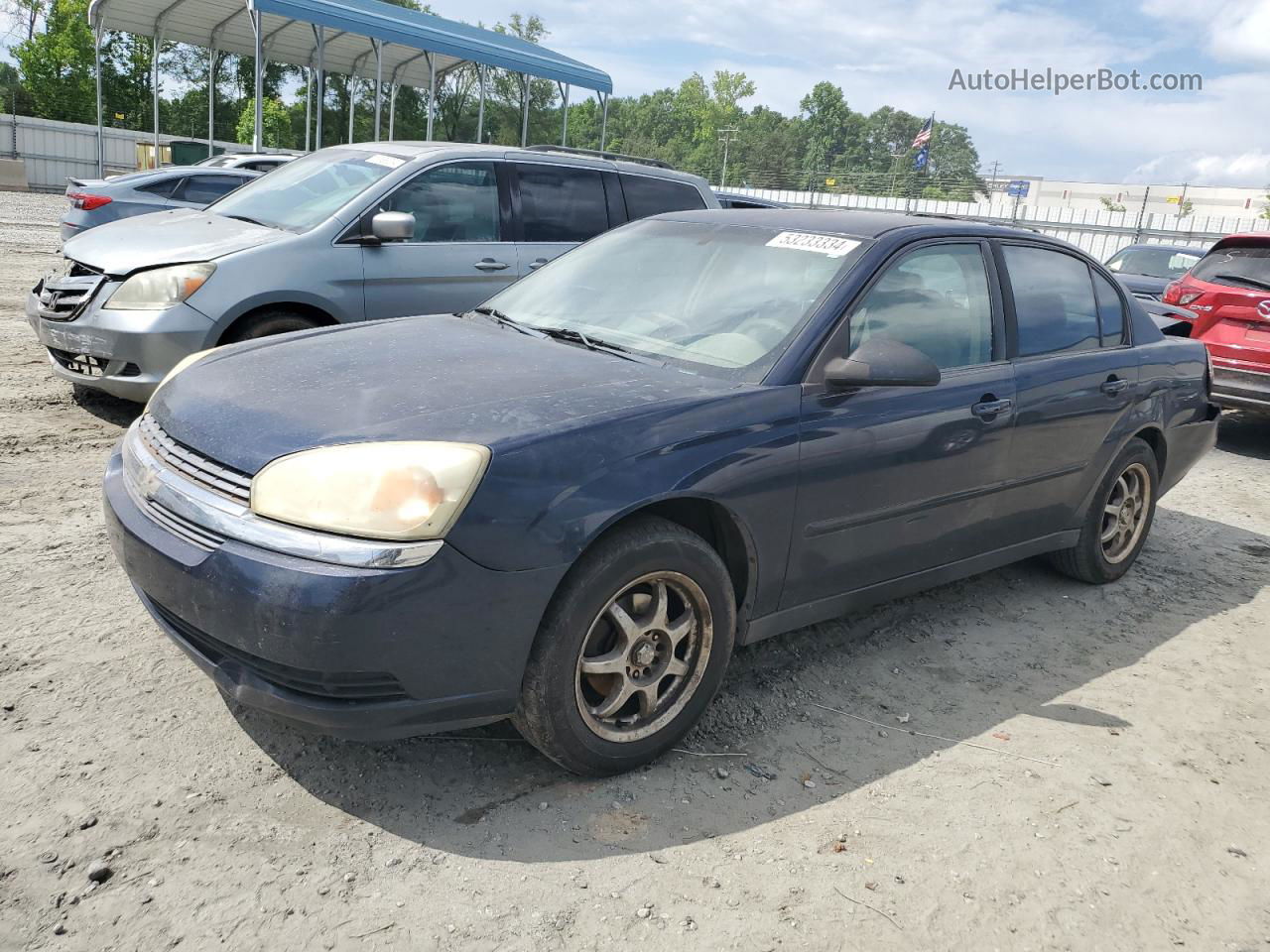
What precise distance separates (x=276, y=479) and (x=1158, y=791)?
9.18ft

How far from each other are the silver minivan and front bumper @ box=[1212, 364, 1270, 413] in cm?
493

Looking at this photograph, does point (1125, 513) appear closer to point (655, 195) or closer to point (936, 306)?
point (936, 306)

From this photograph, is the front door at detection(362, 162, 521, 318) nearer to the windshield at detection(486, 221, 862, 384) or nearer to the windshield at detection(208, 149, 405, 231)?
the windshield at detection(208, 149, 405, 231)

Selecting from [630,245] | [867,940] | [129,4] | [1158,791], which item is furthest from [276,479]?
[129,4]

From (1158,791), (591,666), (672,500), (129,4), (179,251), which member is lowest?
(1158,791)

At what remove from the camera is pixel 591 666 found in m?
2.77

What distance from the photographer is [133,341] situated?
5359 mm

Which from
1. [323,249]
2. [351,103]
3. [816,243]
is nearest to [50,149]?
[351,103]

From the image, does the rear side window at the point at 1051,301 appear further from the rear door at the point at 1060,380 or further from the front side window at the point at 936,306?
the front side window at the point at 936,306

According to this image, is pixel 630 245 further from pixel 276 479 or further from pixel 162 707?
pixel 162 707

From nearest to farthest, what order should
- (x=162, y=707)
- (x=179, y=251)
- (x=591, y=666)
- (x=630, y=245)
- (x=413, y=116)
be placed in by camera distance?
(x=591, y=666)
(x=162, y=707)
(x=630, y=245)
(x=179, y=251)
(x=413, y=116)

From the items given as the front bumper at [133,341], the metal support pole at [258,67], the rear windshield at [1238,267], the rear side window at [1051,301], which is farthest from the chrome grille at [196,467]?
the metal support pole at [258,67]

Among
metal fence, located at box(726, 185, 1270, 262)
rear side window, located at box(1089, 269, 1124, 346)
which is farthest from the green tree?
rear side window, located at box(1089, 269, 1124, 346)

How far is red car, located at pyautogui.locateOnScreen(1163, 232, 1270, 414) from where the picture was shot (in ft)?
26.9
